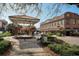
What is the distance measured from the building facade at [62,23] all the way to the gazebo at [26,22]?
9 centimetres

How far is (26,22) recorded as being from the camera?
5.73ft

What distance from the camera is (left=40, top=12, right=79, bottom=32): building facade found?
67.6 inches

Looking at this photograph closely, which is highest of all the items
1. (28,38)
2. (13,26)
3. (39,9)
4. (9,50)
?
(39,9)

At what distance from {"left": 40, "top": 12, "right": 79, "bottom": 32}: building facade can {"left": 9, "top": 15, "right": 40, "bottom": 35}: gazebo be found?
88 millimetres

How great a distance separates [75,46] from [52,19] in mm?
329

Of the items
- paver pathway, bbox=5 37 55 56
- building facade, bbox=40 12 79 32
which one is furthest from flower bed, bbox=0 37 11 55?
building facade, bbox=40 12 79 32

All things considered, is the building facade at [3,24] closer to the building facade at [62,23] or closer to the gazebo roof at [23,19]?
the gazebo roof at [23,19]

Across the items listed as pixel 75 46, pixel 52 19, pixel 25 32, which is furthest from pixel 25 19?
pixel 75 46

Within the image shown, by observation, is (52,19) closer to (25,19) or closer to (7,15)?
(25,19)

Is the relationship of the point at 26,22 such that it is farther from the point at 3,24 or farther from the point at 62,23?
the point at 62,23

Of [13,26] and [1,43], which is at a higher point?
[13,26]

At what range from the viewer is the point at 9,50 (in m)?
1.69

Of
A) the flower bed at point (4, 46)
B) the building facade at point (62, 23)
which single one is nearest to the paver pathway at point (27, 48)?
the flower bed at point (4, 46)

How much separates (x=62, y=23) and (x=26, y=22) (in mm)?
340
